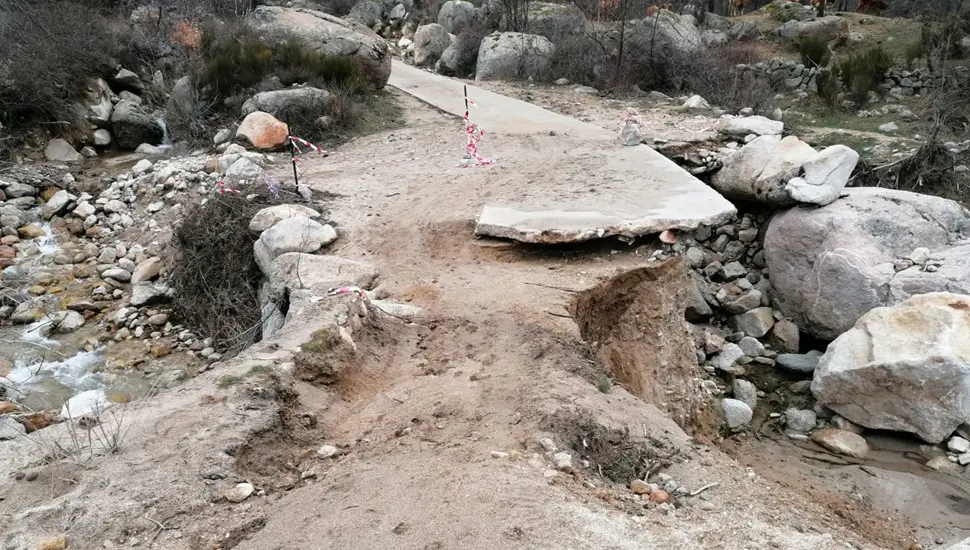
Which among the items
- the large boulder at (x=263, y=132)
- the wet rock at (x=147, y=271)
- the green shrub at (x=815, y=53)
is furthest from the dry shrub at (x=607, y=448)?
the green shrub at (x=815, y=53)

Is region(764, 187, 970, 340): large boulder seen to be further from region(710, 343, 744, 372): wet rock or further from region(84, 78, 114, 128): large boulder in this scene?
region(84, 78, 114, 128): large boulder

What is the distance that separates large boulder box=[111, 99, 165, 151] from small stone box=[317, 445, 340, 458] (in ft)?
31.5

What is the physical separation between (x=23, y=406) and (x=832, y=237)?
272 inches

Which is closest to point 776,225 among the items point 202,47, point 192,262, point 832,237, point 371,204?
point 832,237

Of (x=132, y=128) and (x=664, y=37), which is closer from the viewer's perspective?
(x=132, y=128)

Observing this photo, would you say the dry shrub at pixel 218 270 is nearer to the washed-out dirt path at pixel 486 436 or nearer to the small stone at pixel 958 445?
the washed-out dirt path at pixel 486 436

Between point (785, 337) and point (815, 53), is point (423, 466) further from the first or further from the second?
point (815, 53)

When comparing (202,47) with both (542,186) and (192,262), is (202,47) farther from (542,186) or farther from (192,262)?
(542,186)

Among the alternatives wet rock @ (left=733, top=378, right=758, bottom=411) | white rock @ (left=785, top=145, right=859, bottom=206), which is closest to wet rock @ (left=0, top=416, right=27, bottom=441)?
wet rock @ (left=733, top=378, right=758, bottom=411)

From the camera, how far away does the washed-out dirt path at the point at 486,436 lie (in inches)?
Result: 118

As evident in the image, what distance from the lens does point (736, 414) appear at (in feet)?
19.5

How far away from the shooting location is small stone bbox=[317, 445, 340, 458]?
12.2 feet

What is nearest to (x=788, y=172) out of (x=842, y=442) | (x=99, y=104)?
(x=842, y=442)

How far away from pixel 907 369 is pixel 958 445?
0.66 m
